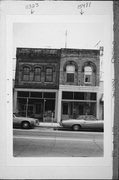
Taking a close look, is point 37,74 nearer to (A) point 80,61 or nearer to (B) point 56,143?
(A) point 80,61

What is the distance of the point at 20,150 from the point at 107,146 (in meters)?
1.36

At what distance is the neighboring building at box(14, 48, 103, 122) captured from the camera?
14.5 ft

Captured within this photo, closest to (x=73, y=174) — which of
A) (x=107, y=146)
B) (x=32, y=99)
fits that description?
→ (x=107, y=146)

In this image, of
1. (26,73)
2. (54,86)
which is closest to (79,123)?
(54,86)

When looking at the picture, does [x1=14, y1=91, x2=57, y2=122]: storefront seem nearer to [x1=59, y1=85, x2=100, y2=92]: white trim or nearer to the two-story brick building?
the two-story brick building

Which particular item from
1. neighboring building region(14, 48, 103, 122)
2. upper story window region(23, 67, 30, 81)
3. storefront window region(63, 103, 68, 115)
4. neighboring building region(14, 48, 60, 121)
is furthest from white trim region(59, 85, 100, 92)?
upper story window region(23, 67, 30, 81)

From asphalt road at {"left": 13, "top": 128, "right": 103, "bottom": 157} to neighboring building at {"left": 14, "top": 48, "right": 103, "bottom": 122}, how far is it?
0.44m

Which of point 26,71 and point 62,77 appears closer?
point 26,71

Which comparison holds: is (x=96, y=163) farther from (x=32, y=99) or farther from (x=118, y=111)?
(x=32, y=99)

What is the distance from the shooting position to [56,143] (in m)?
4.82

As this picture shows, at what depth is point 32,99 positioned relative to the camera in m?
4.66

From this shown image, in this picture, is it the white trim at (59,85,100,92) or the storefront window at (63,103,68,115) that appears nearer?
the storefront window at (63,103,68,115)

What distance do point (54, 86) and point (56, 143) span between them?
124 cm

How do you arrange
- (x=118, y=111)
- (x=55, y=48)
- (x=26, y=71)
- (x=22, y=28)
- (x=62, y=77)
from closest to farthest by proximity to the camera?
(x=118, y=111) < (x=22, y=28) < (x=55, y=48) < (x=26, y=71) < (x=62, y=77)
